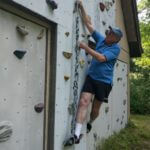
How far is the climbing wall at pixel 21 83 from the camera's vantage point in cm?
367

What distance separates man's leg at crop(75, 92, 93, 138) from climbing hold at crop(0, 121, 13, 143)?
→ 5.13 feet

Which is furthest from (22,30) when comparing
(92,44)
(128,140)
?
(128,140)

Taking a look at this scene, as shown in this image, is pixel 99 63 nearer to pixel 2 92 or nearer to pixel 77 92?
pixel 77 92

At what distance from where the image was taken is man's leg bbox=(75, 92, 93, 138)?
5155 mm

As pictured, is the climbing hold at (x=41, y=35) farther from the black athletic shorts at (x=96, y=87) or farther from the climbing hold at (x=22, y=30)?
the black athletic shorts at (x=96, y=87)

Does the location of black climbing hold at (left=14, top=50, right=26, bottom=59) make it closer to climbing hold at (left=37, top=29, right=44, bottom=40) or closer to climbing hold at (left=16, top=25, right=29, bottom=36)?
climbing hold at (left=16, top=25, right=29, bottom=36)

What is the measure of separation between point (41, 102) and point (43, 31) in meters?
0.89

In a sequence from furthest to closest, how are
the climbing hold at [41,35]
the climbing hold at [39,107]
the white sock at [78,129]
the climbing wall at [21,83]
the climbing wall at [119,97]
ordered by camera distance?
the climbing wall at [119,97] < the white sock at [78,129] < the climbing hold at [41,35] < the climbing hold at [39,107] < the climbing wall at [21,83]

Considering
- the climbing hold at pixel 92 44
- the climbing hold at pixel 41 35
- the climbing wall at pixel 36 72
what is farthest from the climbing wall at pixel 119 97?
the climbing hold at pixel 41 35

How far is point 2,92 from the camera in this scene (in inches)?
143

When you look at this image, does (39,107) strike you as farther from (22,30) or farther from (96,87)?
(96,87)

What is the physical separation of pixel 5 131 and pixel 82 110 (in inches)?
75.5

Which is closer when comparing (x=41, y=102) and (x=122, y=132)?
(x=41, y=102)

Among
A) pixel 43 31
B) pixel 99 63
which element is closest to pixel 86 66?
pixel 99 63
